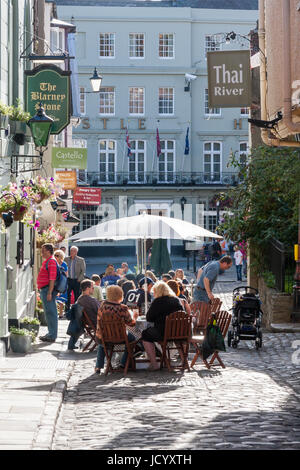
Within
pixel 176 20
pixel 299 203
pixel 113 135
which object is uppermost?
pixel 176 20

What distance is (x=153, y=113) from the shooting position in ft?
185

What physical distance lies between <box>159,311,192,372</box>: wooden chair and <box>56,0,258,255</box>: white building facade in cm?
4246

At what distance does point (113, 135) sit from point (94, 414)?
1867 inches

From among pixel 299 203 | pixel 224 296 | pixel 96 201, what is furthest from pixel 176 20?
pixel 299 203

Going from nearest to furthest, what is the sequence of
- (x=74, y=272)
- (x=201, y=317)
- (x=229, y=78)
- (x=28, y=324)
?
(x=201, y=317)
(x=28, y=324)
(x=229, y=78)
(x=74, y=272)

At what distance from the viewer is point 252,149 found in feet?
76.0

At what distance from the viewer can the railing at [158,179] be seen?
55625mm

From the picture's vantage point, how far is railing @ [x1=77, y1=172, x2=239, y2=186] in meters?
55.6

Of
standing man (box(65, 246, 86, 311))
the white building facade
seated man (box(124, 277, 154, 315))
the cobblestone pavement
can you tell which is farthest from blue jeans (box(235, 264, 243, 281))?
the cobblestone pavement

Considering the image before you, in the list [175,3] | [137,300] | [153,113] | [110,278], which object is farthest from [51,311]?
[175,3]

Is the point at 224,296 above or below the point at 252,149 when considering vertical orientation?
below

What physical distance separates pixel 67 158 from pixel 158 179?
30638 mm

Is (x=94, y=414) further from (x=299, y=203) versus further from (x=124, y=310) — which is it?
(x=299, y=203)

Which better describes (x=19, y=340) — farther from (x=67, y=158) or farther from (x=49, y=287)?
(x=67, y=158)
